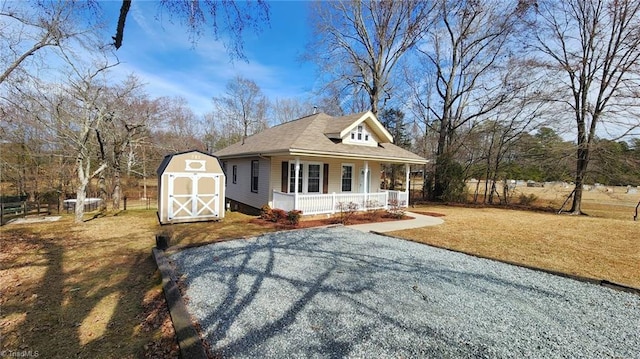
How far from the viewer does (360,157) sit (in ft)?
39.5

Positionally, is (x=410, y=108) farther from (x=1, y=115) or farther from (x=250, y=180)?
(x=1, y=115)

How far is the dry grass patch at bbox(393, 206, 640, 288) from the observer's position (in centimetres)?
621

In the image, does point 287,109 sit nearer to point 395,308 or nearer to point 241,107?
point 241,107

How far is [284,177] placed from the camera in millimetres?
12242

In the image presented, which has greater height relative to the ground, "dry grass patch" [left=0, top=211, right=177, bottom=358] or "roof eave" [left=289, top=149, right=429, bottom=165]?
"roof eave" [left=289, top=149, right=429, bottom=165]

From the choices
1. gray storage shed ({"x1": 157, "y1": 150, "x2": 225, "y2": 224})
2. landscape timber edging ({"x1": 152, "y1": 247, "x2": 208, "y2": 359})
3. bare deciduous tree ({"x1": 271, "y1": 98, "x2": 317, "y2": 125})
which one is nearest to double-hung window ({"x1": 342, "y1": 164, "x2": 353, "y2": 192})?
gray storage shed ({"x1": 157, "y1": 150, "x2": 225, "y2": 224})

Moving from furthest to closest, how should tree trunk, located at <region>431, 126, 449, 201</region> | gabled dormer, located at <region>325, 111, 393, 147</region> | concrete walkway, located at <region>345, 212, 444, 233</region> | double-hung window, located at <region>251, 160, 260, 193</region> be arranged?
tree trunk, located at <region>431, 126, 449, 201</region>
double-hung window, located at <region>251, 160, 260, 193</region>
gabled dormer, located at <region>325, 111, 393, 147</region>
concrete walkway, located at <region>345, 212, 444, 233</region>

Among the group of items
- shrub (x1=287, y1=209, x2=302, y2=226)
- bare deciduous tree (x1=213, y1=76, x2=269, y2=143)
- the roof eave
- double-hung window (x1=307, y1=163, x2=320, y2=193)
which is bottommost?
shrub (x1=287, y1=209, x2=302, y2=226)

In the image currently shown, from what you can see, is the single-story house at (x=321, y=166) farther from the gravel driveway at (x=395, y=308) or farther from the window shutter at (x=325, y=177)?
the gravel driveway at (x=395, y=308)

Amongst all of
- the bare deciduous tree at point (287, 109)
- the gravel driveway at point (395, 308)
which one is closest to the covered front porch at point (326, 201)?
the gravel driveway at point (395, 308)

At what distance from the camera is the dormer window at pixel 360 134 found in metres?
13.3

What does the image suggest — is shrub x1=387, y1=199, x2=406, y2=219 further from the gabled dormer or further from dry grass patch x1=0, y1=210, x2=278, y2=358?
dry grass patch x1=0, y1=210, x2=278, y2=358

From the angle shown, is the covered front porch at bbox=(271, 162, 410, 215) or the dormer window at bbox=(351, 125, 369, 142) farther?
the dormer window at bbox=(351, 125, 369, 142)

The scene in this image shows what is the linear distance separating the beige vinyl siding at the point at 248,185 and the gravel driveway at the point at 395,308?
20.5 ft
